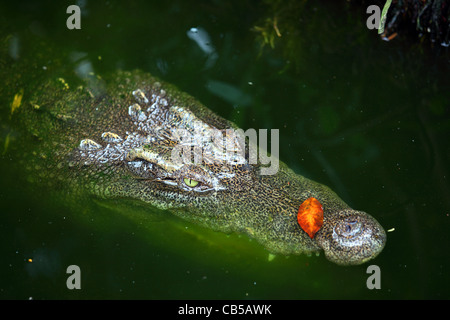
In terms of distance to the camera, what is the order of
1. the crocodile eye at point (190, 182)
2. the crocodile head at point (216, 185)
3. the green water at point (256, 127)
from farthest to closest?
1. the crocodile eye at point (190, 182)
2. the green water at point (256, 127)
3. the crocodile head at point (216, 185)

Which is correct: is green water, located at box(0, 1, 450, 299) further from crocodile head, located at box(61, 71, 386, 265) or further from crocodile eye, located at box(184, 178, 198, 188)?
crocodile eye, located at box(184, 178, 198, 188)

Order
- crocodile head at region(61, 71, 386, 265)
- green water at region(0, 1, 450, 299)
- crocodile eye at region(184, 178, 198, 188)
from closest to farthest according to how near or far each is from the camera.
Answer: crocodile head at region(61, 71, 386, 265) < green water at region(0, 1, 450, 299) < crocodile eye at region(184, 178, 198, 188)

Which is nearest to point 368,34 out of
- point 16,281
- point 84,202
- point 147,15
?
point 147,15

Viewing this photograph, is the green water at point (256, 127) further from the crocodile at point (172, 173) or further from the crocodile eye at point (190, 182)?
the crocodile eye at point (190, 182)

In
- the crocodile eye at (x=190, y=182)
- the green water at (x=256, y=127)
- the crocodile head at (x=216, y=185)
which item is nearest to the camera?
the crocodile head at (x=216, y=185)

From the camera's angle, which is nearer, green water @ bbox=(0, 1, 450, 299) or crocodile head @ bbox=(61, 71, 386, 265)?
crocodile head @ bbox=(61, 71, 386, 265)

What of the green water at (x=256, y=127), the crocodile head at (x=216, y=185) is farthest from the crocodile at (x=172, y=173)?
the green water at (x=256, y=127)

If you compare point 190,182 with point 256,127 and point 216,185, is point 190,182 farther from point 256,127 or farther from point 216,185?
point 256,127

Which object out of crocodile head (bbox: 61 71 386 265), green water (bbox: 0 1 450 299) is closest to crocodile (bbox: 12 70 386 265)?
crocodile head (bbox: 61 71 386 265)
